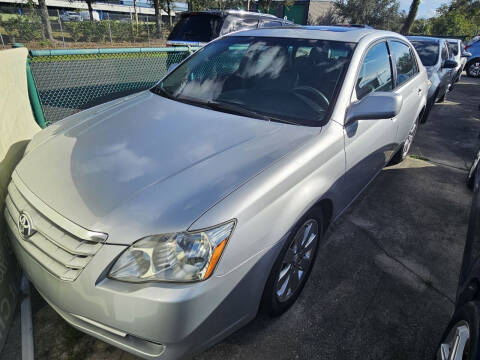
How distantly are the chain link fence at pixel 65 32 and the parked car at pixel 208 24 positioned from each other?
12444mm

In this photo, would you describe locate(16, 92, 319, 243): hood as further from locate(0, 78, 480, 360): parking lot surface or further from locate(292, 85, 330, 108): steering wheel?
locate(0, 78, 480, 360): parking lot surface

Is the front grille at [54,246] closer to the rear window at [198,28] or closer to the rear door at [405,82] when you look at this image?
the rear door at [405,82]

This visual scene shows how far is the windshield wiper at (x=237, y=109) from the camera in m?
2.18

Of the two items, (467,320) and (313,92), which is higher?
(313,92)

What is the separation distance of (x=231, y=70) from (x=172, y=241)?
1.84 metres

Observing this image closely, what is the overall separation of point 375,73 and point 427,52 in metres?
5.39

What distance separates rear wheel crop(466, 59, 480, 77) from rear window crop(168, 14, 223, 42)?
13479mm

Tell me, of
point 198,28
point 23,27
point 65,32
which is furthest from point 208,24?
point 65,32

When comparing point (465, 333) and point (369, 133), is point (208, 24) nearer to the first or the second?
point (369, 133)

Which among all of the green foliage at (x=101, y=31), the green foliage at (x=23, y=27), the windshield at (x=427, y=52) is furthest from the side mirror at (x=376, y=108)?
the green foliage at (x=101, y=31)

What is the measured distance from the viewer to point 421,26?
40094mm

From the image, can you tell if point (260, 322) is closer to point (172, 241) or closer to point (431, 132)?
point (172, 241)

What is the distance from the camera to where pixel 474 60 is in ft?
46.0

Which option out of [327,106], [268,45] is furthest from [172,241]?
[268,45]
